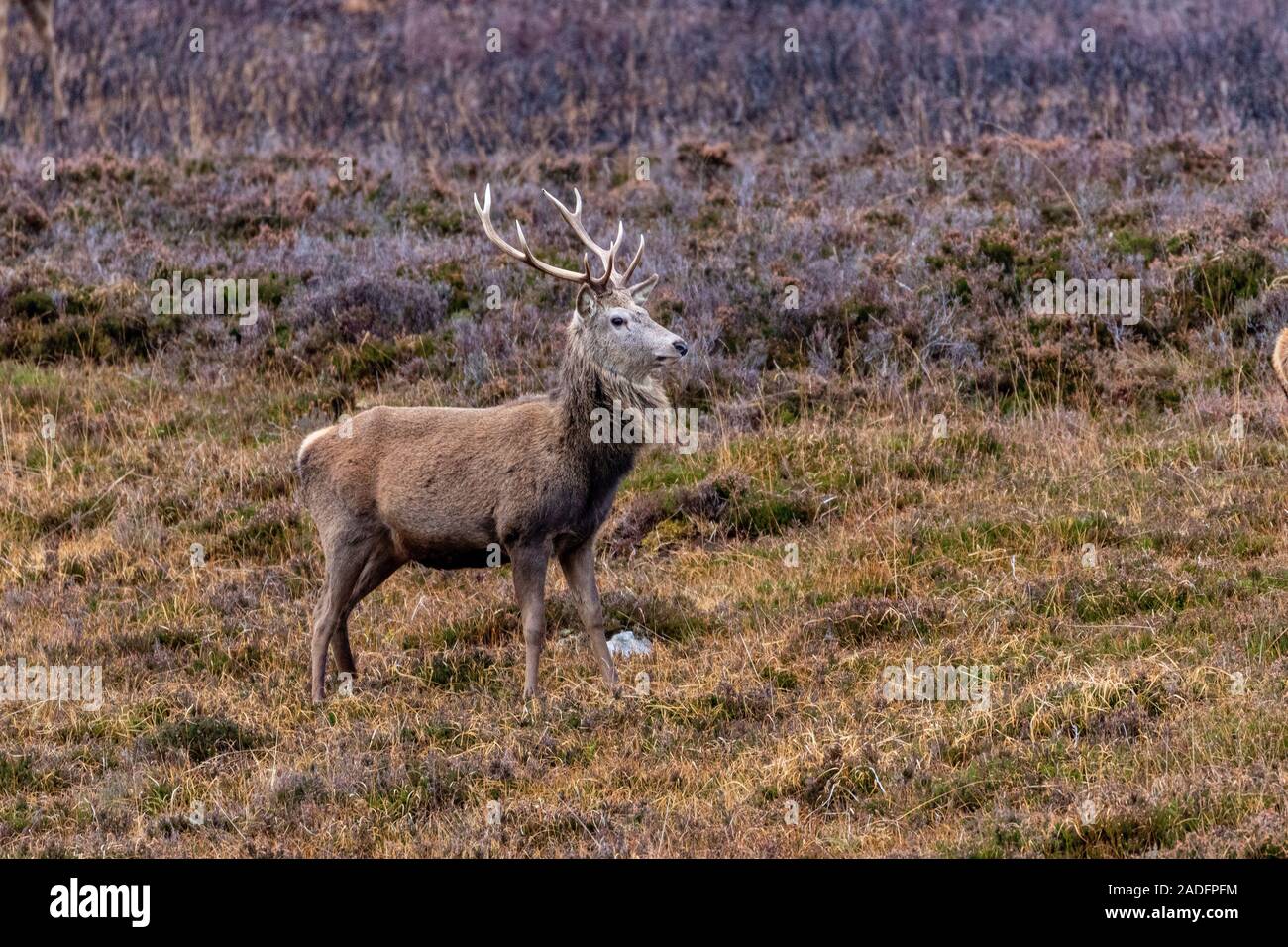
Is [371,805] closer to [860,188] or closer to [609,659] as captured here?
[609,659]

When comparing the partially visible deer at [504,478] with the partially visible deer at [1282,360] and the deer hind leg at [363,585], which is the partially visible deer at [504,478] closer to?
the deer hind leg at [363,585]

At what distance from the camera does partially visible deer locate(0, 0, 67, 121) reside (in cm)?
2181

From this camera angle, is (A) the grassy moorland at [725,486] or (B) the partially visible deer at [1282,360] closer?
(A) the grassy moorland at [725,486]

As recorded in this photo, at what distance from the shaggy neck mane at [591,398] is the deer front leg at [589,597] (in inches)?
19.0

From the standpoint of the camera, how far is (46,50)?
76.2ft

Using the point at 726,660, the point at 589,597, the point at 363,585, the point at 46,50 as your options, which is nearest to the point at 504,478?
the point at 589,597

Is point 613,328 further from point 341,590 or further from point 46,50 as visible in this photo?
point 46,50

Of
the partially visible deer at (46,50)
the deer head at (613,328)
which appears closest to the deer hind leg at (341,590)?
the deer head at (613,328)

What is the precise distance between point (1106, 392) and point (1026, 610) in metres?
4.16

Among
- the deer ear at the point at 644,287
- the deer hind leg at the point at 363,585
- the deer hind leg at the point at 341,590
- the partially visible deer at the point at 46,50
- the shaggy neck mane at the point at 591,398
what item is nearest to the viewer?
the shaggy neck mane at the point at 591,398

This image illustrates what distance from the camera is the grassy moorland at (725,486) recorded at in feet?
25.2

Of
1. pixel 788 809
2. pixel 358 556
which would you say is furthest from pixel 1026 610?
pixel 358 556
